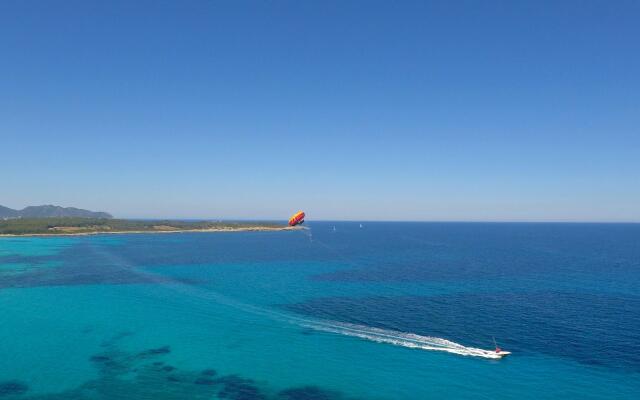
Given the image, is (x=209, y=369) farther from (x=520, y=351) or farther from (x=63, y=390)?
(x=520, y=351)

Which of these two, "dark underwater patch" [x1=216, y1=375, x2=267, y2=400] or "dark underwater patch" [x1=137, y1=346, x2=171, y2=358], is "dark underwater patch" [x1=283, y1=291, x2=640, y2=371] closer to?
"dark underwater patch" [x1=216, y1=375, x2=267, y2=400]

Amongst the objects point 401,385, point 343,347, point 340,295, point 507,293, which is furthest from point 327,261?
point 401,385

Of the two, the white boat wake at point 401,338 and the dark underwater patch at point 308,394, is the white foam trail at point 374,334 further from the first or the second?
the dark underwater patch at point 308,394

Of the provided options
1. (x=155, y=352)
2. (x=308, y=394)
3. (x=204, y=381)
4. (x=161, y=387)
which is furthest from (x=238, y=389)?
(x=155, y=352)

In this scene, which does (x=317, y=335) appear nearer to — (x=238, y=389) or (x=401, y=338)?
(x=401, y=338)

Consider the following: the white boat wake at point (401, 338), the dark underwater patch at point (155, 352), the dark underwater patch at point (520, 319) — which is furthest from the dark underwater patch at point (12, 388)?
the dark underwater patch at point (520, 319)

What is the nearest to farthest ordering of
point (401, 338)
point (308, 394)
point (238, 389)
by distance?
point (308, 394) → point (238, 389) → point (401, 338)
